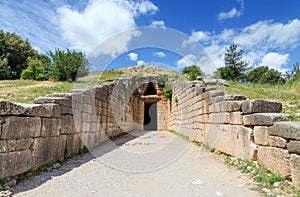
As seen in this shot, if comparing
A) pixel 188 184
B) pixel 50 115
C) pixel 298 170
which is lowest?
pixel 188 184

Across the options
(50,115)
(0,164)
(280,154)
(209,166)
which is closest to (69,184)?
(0,164)

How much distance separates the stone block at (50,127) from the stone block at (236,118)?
4.05 metres

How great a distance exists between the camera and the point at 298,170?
3342 millimetres

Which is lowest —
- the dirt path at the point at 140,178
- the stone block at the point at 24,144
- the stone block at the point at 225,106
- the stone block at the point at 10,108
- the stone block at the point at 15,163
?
the dirt path at the point at 140,178

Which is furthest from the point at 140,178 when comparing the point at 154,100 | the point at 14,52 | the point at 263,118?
the point at 14,52

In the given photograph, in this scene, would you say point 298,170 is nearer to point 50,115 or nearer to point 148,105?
point 50,115

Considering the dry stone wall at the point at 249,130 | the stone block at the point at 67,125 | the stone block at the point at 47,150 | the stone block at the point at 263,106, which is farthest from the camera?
the stone block at the point at 67,125

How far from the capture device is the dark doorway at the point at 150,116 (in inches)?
798

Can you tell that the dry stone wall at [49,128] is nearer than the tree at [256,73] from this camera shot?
Yes

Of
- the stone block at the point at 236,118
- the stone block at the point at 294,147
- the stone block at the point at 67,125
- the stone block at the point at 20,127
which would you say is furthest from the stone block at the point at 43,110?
the stone block at the point at 294,147

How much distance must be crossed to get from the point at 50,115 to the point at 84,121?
7.00 feet

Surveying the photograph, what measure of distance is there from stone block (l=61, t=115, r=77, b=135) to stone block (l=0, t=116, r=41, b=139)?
1.05 m

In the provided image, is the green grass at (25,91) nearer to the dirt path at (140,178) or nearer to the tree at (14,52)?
the dirt path at (140,178)

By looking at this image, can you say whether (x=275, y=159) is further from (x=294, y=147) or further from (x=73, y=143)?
(x=73, y=143)
